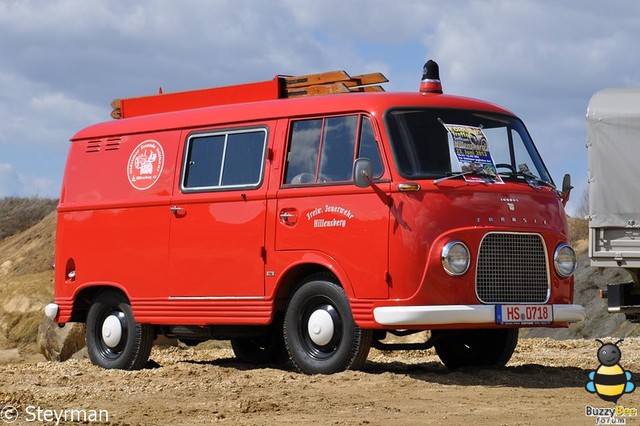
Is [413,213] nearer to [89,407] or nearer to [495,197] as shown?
[495,197]

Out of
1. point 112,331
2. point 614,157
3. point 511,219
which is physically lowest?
point 112,331

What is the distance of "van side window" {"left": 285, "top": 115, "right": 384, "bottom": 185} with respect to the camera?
12.4 meters

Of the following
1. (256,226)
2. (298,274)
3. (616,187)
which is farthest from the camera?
(616,187)

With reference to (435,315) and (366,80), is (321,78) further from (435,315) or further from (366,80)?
(435,315)

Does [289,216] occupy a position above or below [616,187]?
below

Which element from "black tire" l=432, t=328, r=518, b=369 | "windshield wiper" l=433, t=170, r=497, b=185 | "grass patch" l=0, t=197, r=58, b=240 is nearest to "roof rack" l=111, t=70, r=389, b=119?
"windshield wiper" l=433, t=170, r=497, b=185

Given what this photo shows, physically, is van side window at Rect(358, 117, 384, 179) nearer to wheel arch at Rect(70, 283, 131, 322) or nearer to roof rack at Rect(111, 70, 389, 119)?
roof rack at Rect(111, 70, 389, 119)

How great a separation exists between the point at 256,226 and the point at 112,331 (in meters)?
2.70

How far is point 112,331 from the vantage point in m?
14.8

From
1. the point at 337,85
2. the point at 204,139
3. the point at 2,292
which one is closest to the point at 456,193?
the point at 337,85

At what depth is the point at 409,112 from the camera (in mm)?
12461

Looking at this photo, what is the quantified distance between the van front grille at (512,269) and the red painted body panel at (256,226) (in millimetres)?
108

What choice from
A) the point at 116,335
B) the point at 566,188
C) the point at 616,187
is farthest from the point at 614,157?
the point at 116,335

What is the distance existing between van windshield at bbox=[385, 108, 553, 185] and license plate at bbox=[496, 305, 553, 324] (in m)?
1.29
